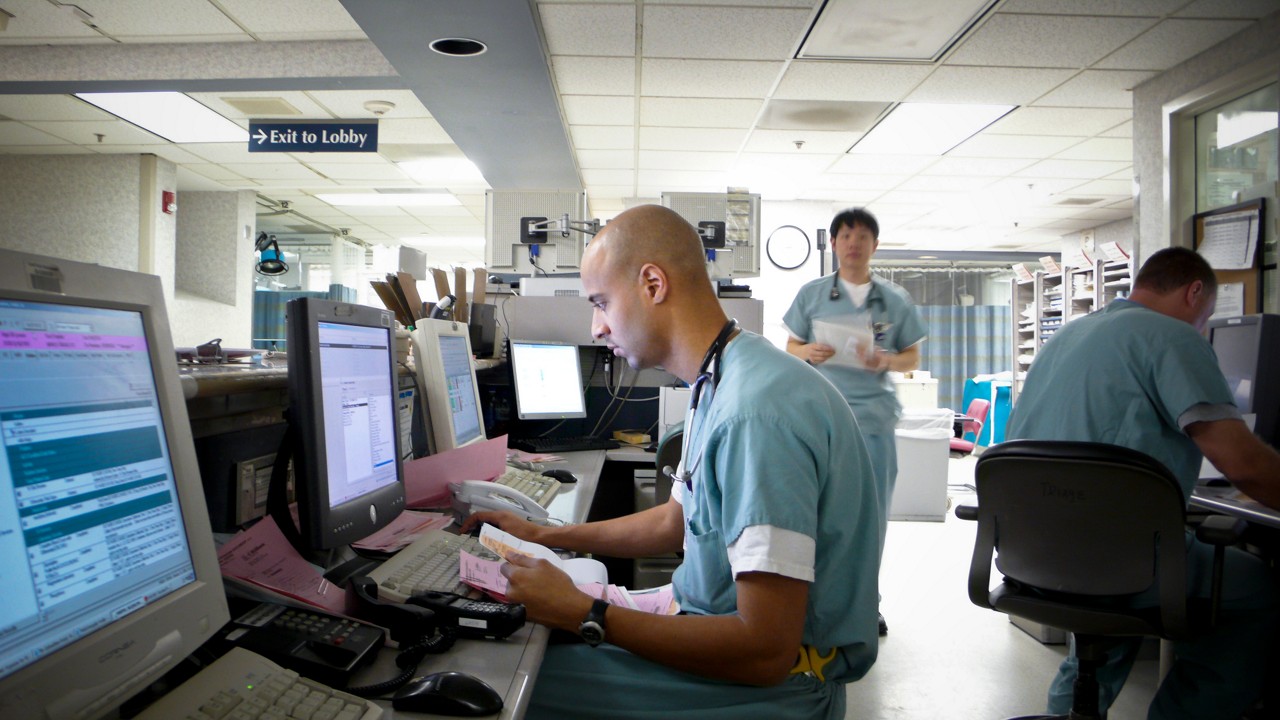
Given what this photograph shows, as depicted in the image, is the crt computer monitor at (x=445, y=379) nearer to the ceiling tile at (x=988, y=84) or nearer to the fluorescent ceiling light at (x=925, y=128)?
the ceiling tile at (x=988, y=84)

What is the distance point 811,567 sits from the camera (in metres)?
0.91

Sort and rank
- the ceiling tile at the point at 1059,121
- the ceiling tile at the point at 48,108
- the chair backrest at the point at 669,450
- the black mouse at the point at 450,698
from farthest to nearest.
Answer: the ceiling tile at the point at 48,108 < the ceiling tile at the point at 1059,121 < the chair backrest at the point at 669,450 < the black mouse at the point at 450,698

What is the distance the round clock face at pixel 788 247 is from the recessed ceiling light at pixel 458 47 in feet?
13.5

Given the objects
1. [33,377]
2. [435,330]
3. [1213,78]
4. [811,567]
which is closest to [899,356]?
[435,330]

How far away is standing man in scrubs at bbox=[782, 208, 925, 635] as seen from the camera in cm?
257

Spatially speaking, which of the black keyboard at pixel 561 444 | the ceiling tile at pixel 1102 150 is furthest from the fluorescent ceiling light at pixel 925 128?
the black keyboard at pixel 561 444

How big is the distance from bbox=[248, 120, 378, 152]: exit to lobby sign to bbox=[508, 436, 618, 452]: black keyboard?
321 cm

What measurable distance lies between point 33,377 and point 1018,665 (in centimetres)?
293

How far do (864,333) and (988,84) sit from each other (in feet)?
7.86

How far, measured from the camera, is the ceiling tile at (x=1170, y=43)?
3.33 m

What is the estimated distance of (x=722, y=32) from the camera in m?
3.58

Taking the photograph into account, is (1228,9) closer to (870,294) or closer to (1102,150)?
(870,294)

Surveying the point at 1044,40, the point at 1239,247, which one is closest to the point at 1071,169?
the point at 1044,40

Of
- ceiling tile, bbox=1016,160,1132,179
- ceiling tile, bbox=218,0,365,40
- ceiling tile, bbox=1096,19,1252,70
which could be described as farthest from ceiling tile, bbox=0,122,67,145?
ceiling tile, bbox=1016,160,1132,179
